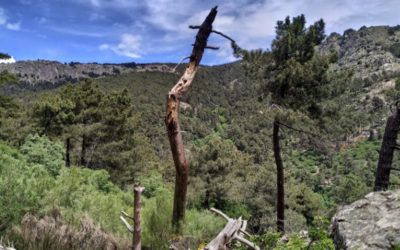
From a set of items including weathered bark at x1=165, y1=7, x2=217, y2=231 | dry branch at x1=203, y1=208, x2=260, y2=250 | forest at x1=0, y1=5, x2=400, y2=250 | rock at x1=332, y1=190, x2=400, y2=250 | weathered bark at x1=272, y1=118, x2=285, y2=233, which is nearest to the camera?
dry branch at x1=203, y1=208, x2=260, y2=250

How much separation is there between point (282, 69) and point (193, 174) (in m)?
12.8

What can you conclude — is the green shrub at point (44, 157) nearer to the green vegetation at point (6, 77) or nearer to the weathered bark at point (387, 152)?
the green vegetation at point (6, 77)

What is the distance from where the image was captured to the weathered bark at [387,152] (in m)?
9.23

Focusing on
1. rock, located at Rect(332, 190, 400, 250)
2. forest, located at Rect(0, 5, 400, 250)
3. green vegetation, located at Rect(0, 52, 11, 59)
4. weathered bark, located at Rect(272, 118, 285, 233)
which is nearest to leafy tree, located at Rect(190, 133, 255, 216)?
forest, located at Rect(0, 5, 400, 250)

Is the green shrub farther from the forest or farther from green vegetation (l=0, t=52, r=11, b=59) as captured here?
green vegetation (l=0, t=52, r=11, b=59)

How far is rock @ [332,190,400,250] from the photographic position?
5277 millimetres

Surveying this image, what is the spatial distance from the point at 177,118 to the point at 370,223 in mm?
4226

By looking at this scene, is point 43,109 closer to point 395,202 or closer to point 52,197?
point 52,197

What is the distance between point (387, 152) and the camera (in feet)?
30.5

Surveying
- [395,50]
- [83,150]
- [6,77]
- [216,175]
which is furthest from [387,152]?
[395,50]

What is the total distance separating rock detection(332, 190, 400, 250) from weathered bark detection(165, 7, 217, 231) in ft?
11.2

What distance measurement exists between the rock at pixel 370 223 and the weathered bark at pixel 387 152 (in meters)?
2.69

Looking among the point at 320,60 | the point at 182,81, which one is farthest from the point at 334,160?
the point at 182,81

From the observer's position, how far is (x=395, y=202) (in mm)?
6285
